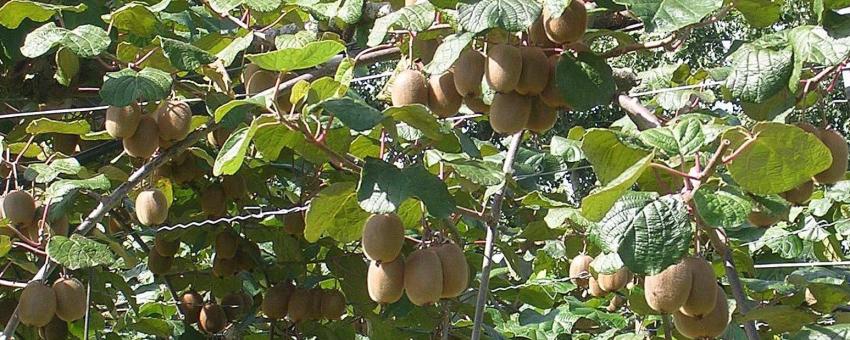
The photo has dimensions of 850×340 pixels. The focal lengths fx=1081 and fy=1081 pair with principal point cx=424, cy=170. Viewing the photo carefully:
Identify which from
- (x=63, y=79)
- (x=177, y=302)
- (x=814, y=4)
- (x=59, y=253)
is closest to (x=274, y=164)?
(x=177, y=302)

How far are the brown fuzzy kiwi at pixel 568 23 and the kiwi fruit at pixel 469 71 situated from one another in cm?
8

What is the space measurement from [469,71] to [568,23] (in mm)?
128

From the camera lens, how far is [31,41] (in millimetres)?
1516

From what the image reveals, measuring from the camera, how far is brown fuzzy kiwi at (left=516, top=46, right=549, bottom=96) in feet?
3.91

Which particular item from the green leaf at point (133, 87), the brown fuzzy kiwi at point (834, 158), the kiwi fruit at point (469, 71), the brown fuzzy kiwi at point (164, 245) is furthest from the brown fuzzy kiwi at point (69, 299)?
the brown fuzzy kiwi at point (834, 158)

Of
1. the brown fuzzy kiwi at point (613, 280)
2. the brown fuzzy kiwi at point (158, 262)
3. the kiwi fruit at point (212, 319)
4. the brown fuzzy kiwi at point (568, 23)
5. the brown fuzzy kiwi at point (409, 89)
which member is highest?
the brown fuzzy kiwi at point (568, 23)

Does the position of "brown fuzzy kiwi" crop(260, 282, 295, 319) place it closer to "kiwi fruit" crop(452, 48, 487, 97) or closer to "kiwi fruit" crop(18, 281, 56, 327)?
"kiwi fruit" crop(18, 281, 56, 327)

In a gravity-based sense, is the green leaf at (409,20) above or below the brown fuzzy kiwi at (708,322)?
above

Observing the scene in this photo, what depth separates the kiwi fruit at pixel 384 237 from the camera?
47.0 inches

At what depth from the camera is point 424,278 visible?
1188 mm

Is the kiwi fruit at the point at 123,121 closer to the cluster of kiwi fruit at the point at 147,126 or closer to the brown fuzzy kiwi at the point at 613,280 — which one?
the cluster of kiwi fruit at the point at 147,126

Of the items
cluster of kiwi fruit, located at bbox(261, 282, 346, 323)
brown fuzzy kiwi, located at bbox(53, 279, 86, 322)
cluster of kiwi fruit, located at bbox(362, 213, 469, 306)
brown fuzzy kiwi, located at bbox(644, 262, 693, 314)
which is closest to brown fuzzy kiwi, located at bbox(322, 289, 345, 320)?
cluster of kiwi fruit, located at bbox(261, 282, 346, 323)

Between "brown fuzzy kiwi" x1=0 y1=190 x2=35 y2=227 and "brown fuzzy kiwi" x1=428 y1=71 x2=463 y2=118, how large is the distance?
28.8 inches

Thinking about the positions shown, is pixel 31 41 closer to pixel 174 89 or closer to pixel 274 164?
pixel 174 89
